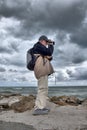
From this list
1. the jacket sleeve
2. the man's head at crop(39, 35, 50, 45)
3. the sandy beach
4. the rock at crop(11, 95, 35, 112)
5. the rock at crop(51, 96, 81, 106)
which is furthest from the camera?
the rock at crop(51, 96, 81, 106)

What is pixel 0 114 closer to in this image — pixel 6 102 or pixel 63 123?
pixel 6 102

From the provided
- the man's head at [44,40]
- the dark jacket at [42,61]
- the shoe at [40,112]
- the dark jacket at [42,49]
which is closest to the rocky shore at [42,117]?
the shoe at [40,112]

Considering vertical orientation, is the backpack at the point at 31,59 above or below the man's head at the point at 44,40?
below

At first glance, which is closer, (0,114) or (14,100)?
(0,114)

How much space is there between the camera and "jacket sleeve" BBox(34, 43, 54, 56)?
10.4m

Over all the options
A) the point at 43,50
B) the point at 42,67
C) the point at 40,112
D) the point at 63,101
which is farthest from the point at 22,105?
the point at 63,101

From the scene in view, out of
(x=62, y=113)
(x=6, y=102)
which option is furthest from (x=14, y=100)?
(x=62, y=113)

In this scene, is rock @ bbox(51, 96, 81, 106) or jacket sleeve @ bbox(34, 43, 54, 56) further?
rock @ bbox(51, 96, 81, 106)

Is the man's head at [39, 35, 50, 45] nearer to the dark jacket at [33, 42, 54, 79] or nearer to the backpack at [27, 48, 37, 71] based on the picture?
the dark jacket at [33, 42, 54, 79]

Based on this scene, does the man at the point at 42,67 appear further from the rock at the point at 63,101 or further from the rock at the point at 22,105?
the rock at the point at 63,101

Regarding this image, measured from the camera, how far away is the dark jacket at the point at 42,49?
1039 cm

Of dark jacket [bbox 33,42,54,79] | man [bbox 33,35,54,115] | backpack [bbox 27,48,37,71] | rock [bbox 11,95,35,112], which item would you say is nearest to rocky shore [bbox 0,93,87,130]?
rock [bbox 11,95,35,112]

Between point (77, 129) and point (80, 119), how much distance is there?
3.44 feet

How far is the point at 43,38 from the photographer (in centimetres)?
1054
